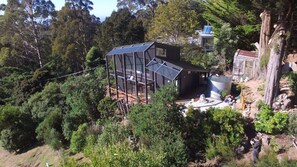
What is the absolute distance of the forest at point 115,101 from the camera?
38.3 ft

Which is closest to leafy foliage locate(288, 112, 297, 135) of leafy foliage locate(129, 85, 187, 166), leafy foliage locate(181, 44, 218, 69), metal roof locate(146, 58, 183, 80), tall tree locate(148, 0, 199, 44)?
leafy foliage locate(129, 85, 187, 166)

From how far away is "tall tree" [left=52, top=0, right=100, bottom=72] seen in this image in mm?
31953

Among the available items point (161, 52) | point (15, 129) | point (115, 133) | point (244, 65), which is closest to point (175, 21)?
point (161, 52)

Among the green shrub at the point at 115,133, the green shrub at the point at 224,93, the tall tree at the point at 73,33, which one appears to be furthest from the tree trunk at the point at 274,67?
the tall tree at the point at 73,33

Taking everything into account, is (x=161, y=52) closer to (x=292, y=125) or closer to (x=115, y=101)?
(x=115, y=101)

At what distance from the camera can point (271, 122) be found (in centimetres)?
1173

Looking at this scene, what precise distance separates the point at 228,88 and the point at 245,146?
273 inches

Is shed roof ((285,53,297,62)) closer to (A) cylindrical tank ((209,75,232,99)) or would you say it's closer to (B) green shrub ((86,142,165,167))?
(A) cylindrical tank ((209,75,232,99))

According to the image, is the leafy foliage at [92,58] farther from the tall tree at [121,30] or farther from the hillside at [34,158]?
the hillside at [34,158]

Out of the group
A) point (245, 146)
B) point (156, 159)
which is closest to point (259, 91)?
point (245, 146)

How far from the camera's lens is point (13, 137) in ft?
63.7

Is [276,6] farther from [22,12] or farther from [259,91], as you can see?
[22,12]

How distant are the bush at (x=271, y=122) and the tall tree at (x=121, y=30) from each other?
21.0 metres

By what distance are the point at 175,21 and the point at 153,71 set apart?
402 inches
